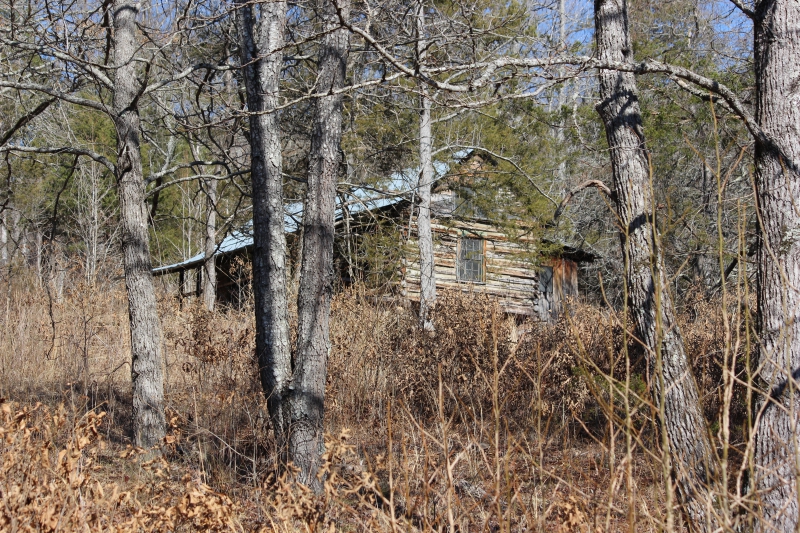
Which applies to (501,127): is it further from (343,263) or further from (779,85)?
(779,85)

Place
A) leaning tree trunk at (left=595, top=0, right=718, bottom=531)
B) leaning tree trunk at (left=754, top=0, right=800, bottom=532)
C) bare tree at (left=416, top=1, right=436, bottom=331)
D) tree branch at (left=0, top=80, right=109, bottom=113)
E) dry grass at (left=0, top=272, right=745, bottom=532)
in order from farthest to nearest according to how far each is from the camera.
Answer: bare tree at (left=416, top=1, right=436, bottom=331), tree branch at (left=0, top=80, right=109, bottom=113), leaning tree trunk at (left=595, top=0, right=718, bottom=531), leaning tree trunk at (left=754, top=0, right=800, bottom=532), dry grass at (left=0, top=272, right=745, bottom=532)

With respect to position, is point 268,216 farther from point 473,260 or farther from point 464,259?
point 473,260

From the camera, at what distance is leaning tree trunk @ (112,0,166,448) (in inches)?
271

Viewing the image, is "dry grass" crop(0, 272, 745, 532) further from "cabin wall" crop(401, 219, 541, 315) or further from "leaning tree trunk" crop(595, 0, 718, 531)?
"cabin wall" crop(401, 219, 541, 315)

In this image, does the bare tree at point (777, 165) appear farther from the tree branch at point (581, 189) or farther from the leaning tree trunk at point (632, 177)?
the tree branch at point (581, 189)

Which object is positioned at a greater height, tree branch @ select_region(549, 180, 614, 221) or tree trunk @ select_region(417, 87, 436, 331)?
tree trunk @ select_region(417, 87, 436, 331)

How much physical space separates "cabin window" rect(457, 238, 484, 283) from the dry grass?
8012 mm

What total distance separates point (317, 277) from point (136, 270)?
2.29 meters

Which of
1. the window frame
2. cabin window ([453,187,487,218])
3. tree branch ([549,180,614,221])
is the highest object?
cabin window ([453,187,487,218])

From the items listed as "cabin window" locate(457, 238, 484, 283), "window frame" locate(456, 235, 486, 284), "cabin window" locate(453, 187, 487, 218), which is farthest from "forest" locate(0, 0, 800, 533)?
"cabin window" locate(457, 238, 484, 283)

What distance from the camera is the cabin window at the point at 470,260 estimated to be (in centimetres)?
1966

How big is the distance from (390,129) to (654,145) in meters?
6.71

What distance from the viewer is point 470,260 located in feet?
65.3

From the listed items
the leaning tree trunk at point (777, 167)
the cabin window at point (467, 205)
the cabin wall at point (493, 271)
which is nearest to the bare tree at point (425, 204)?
the cabin window at point (467, 205)
